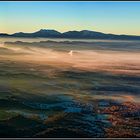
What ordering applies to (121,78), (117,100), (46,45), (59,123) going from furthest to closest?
1. (46,45)
2. (121,78)
3. (117,100)
4. (59,123)

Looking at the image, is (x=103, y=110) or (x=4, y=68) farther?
(x=4, y=68)

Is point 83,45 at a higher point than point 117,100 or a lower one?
higher

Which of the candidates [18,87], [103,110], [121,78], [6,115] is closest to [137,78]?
[121,78]

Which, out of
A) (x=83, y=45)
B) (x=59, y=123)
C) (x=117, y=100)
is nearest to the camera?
(x=59, y=123)

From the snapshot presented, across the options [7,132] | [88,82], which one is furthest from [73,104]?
[7,132]

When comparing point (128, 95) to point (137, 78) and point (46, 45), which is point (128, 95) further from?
point (46, 45)

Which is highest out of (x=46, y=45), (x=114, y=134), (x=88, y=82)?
(x=46, y=45)

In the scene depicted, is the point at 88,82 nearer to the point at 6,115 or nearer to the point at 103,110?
the point at 103,110
